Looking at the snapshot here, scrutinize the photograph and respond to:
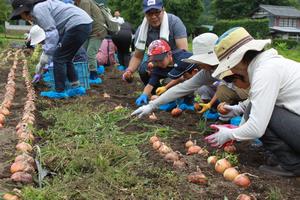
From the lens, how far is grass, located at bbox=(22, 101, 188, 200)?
2.23m

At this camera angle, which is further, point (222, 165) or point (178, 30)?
point (178, 30)

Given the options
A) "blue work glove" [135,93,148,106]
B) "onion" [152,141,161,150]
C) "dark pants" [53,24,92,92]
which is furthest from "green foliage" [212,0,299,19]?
"onion" [152,141,161,150]

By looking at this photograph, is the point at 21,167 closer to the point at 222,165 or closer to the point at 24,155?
the point at 24,155

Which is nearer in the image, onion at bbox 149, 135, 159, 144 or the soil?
the soil

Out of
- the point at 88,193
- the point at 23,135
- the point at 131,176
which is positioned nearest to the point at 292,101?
the point at 131,176

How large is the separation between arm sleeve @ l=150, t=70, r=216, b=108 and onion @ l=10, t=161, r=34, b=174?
1556mm

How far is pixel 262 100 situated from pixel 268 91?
0.06m

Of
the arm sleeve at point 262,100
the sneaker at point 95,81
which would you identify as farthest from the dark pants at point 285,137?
the sneaker at point 95,81

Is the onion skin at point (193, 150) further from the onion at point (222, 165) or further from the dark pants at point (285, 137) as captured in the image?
the dark pants at point (285, 137)

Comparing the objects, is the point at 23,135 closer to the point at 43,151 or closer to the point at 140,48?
the point at 43,151

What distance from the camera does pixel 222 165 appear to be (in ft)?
8.58

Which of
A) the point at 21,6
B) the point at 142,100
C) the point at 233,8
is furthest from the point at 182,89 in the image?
the point at 233,8

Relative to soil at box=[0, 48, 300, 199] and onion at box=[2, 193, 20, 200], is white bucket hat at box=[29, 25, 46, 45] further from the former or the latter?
onion at box=[2, 193, 20, 200]

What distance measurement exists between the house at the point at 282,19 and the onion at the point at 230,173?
4768cm
